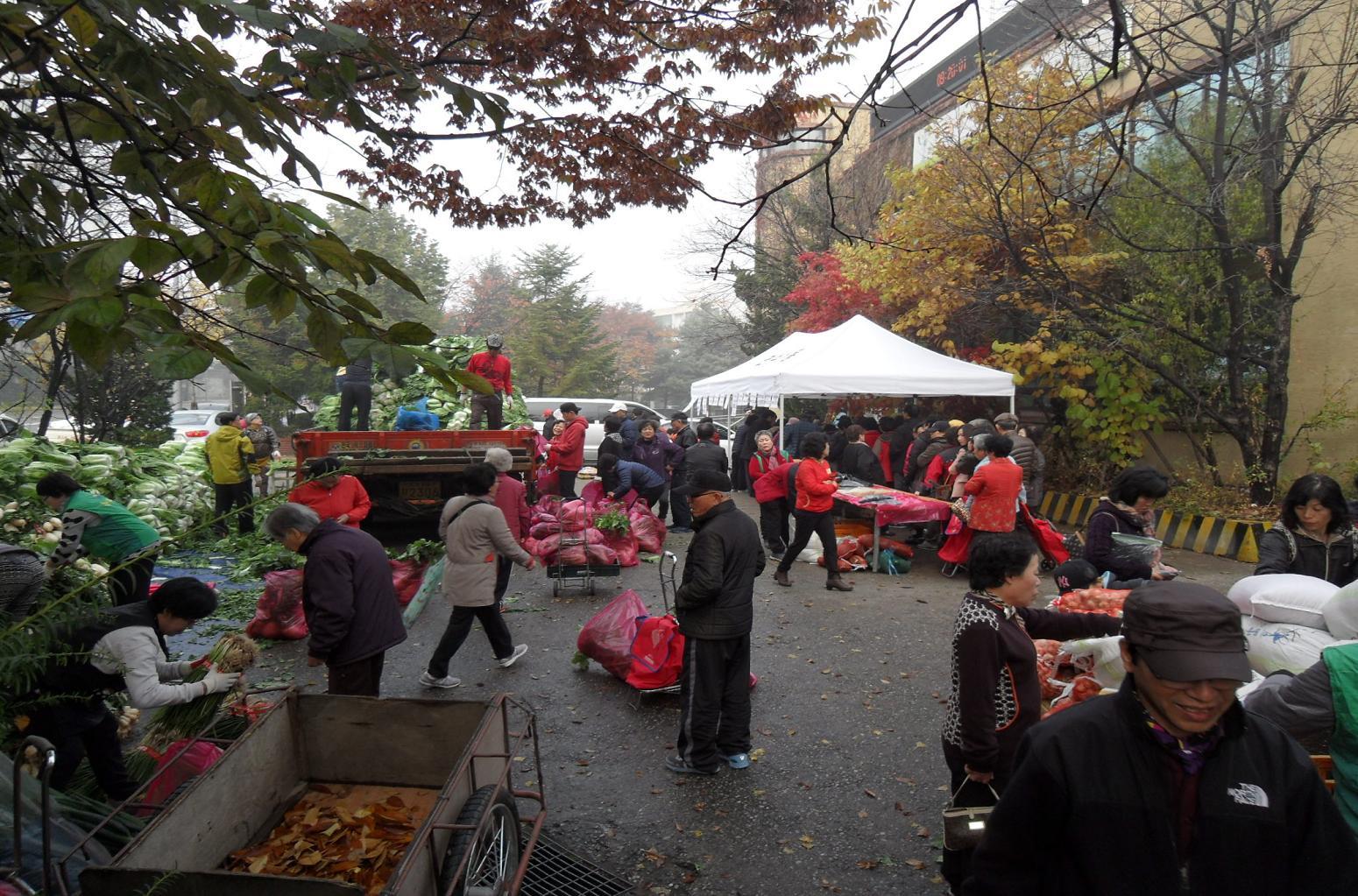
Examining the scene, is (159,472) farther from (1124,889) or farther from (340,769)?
(1124,889)

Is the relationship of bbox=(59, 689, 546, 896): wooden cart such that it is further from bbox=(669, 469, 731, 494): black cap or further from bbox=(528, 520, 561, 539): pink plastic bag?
bbox=(528, 520, 561, 539): pink plastic bag

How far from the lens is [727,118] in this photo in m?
5.83

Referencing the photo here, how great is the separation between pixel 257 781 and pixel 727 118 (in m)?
4.97

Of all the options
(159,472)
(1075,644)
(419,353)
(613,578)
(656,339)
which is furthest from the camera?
(656,339)

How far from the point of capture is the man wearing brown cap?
1.65 m

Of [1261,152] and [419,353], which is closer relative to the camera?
[419,353]

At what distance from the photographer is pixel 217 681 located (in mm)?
3725

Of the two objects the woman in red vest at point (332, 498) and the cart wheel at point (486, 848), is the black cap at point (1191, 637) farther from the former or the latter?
the woman in red vest at point (332, 498)

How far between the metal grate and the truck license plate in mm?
6803

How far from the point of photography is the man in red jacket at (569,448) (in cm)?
1160

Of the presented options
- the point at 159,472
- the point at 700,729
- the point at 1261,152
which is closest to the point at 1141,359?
the point at 1261,152

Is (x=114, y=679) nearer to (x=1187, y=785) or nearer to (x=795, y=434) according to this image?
(x=1187, y=785)

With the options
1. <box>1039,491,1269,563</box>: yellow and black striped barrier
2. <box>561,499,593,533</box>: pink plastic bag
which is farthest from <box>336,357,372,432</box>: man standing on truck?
<box>1039,491,1269,563</box>: yellow and black striped barrier

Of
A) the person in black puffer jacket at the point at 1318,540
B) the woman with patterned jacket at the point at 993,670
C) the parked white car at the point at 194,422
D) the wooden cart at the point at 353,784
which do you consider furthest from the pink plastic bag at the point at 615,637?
the parked white car at the point at 194,422
